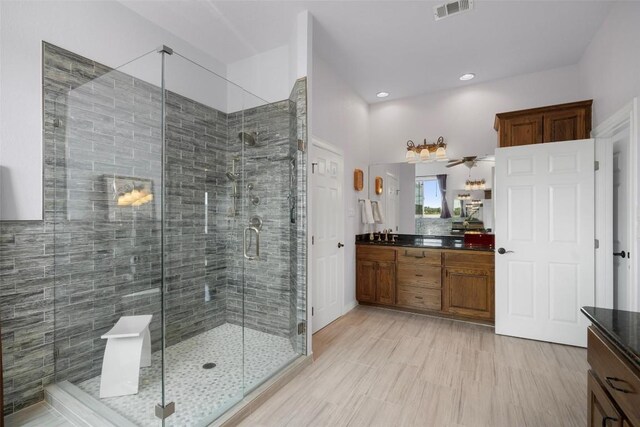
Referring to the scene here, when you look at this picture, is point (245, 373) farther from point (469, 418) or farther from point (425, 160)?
point (425, 160)

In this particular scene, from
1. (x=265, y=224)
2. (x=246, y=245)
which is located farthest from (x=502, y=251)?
(x=246, y=245)

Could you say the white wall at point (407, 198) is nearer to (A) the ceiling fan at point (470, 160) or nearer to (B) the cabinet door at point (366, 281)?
(A) the ceiling fan at point (470, 160)

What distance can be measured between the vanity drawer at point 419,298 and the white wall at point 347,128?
65cm

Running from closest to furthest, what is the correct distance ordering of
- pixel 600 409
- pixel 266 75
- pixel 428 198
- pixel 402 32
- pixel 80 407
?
pixel 600 409, pixel 80 407, pixel 402 32, pixel 266 75, pixel 428 198

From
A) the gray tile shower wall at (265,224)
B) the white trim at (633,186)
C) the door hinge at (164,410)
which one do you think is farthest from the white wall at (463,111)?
the door hinge at (164,410)

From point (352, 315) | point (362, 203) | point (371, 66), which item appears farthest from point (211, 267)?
point (371, 66)

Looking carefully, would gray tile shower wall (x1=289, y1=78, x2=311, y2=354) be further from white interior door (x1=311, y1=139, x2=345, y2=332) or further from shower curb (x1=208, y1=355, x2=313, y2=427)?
white interior door (x1=311, y1=139, x2=345, y2=332)

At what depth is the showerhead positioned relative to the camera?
8.80 ft

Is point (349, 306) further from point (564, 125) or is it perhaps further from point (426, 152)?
point (564, 125)

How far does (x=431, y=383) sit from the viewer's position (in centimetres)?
223

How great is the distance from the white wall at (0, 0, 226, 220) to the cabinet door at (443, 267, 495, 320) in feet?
11.1

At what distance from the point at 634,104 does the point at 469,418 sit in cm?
244

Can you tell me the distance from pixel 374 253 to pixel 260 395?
239cm

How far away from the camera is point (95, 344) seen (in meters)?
2.10
